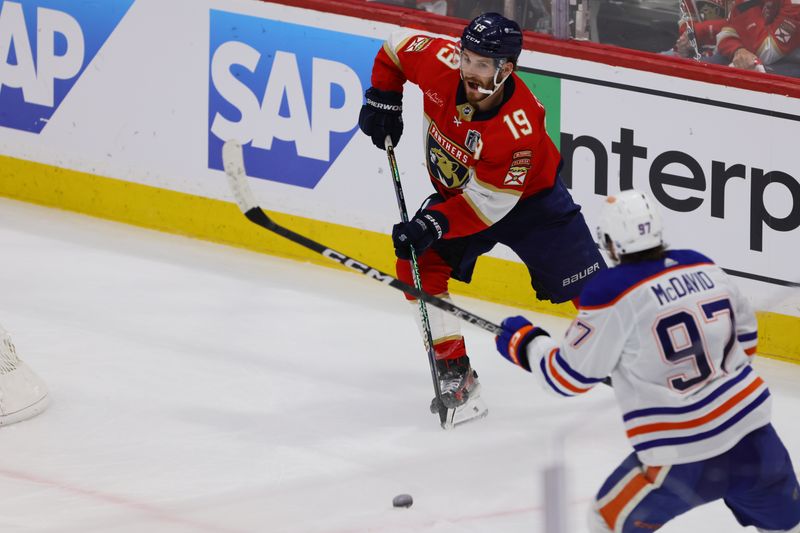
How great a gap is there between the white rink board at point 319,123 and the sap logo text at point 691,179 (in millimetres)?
15

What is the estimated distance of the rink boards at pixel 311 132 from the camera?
16.5 ft

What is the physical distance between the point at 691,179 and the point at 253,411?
1658mm

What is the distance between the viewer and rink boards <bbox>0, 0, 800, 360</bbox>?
502 centimetres

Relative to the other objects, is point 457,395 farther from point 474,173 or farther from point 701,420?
point 701,420

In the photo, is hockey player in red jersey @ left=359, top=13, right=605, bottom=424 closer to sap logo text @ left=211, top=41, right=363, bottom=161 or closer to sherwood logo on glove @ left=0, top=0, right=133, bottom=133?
sap logo text @ left=211, top=41, right=363, bottom=161

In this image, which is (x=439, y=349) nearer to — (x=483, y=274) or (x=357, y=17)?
(x=483, y=274)

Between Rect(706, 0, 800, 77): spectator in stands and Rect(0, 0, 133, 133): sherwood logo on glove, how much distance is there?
2455 mm

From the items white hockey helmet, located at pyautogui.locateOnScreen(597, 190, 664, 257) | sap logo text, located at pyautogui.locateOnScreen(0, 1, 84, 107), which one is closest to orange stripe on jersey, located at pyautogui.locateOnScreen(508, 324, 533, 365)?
white hockey helmet, located at pyautogui.locateOnScreen(597, 190, 664, 257)

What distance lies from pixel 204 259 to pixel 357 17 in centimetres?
112

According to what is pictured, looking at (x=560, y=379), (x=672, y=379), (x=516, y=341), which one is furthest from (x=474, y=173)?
(x=672, y=379)

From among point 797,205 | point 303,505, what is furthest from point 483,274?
point 303,505

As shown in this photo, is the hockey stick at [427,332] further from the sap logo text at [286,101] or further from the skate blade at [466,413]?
the sap logo text at [286,101]

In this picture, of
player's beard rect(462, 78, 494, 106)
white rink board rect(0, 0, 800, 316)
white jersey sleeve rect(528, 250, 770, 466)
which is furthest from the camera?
white rink board rect(0, 0, 800, 316)

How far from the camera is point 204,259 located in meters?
5.94
